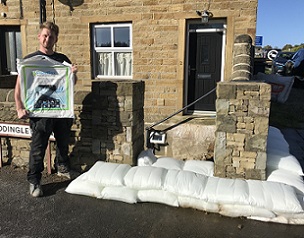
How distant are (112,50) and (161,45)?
1.50m

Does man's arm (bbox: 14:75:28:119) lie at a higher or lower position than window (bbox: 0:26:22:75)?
lower

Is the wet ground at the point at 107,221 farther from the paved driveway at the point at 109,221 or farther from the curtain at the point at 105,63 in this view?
the curtain at the point at 105,63

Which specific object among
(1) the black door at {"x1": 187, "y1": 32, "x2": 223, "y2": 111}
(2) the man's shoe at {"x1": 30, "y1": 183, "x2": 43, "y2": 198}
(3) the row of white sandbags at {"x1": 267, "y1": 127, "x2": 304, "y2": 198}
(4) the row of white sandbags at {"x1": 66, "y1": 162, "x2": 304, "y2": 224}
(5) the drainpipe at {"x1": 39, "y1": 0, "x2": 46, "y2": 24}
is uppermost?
(5) the drainpipe at {"x1": 39, "y1": 0, "x2": 46, "y2": 24}

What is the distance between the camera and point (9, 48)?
30.2 feet

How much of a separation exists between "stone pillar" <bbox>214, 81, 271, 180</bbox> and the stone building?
9.71 ft

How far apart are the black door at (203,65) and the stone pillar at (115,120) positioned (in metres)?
3.76

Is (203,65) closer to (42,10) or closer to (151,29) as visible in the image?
(151,29)

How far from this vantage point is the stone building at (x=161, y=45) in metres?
7.00

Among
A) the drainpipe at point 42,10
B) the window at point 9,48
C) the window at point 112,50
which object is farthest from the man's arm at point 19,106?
the window at point 9,48

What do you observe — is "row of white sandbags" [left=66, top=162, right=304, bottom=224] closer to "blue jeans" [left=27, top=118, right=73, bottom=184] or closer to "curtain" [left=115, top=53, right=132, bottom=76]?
"blue jeans" [left=27, top=118, right=73, bottom=184]

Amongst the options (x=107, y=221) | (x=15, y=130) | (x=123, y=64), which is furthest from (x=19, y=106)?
(x=123, y=64)

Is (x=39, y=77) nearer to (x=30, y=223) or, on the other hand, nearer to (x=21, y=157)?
(x=21, y=157)

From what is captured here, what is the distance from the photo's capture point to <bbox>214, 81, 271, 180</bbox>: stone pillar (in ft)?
12.1

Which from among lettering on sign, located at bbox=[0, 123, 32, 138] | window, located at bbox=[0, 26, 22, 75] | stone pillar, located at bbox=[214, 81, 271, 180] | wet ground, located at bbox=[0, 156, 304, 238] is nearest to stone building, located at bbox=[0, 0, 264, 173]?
window, located at bbox=[0, 26, 22, 75]
